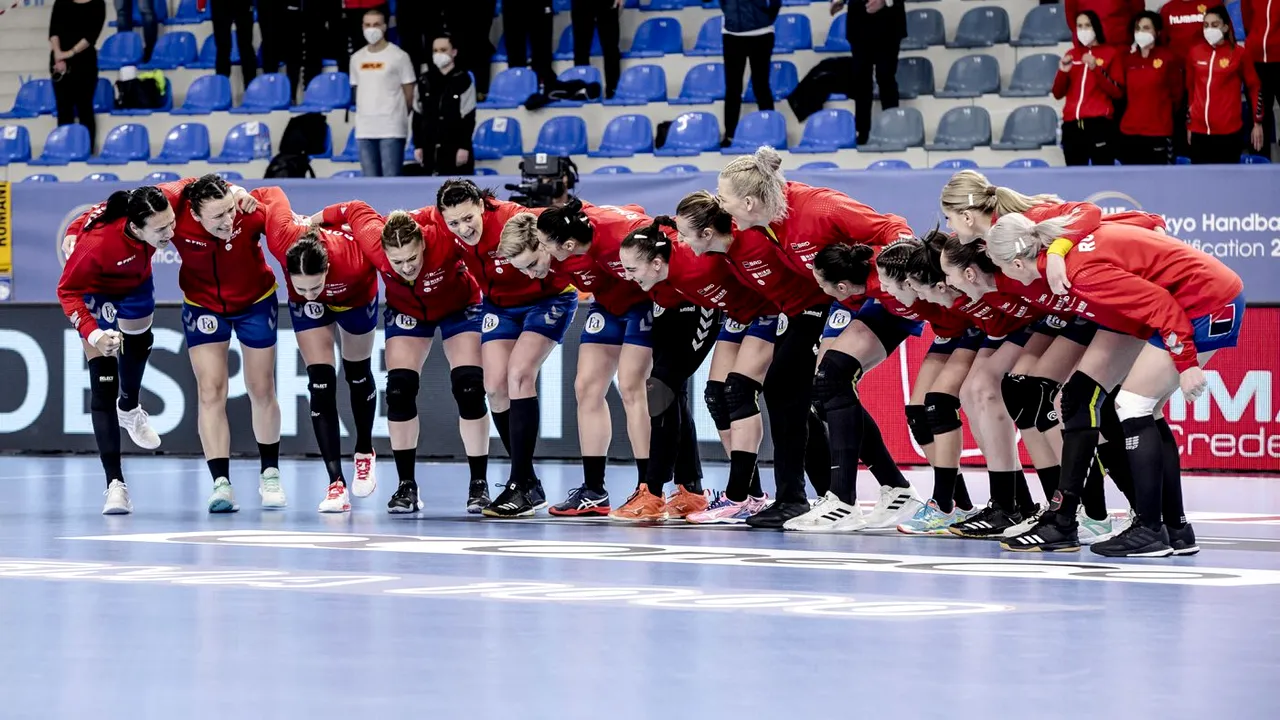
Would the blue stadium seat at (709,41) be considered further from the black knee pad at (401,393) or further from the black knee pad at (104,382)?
the black knee pad at (104,382)

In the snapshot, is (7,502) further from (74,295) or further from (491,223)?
(491,223)

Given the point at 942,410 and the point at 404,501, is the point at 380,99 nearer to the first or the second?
the point at 404,501

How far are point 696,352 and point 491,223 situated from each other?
1397 mm

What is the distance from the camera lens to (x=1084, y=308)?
292 inches

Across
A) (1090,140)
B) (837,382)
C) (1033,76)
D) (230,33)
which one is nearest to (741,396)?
(837,382)

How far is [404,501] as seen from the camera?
964cm

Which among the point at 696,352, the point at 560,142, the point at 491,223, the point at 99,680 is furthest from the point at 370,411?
the point at 560,142

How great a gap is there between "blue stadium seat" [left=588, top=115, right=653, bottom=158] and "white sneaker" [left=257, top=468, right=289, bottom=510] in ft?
27.1

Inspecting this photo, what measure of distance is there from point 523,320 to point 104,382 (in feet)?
8.27

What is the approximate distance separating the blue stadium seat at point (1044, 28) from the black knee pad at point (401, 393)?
9.70 m

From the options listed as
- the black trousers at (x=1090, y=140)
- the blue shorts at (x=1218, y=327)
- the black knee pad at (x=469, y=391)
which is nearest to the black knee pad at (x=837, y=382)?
the blue shorts at (x=1218, y=327)

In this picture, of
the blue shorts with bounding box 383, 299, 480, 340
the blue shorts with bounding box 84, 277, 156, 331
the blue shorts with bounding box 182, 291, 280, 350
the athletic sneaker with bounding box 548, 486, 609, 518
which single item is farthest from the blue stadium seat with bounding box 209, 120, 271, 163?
the athletic sneaker with bounding box 548, 486, 609, 518

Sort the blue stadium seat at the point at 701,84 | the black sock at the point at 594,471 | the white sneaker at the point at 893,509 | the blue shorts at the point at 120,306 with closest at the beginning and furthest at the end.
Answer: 1. the white sneaker at the point at 893,509
2. the black sock at the point at 594,471
3. the blue shorts at the point at 120,306
4. the blue stadium seat at the point at 701,84

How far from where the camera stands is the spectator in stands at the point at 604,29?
58.6ft
